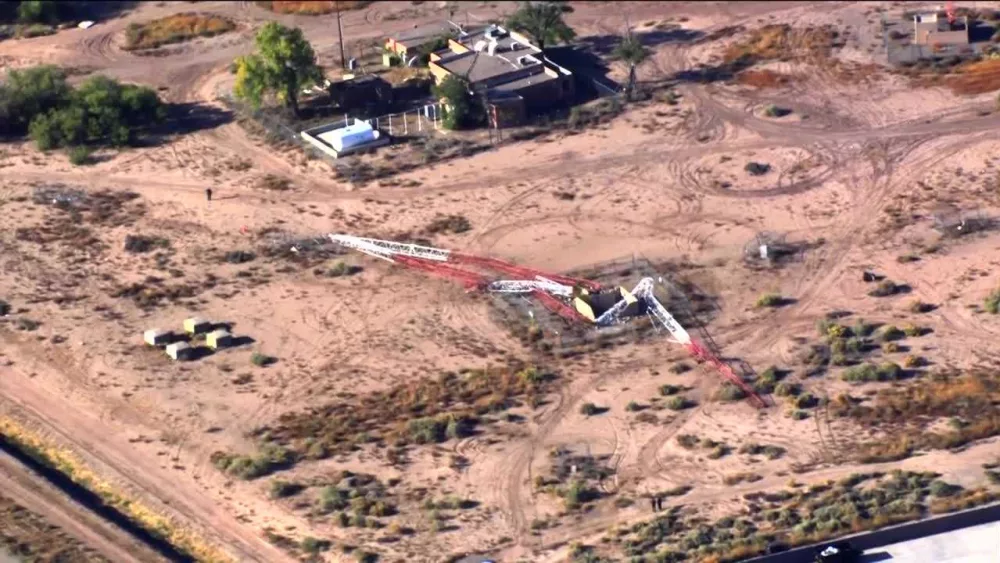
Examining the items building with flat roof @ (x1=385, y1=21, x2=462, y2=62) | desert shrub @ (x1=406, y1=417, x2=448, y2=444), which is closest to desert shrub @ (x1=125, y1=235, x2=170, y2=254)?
desert shrub @ (x1=406, y1=417, x2=448, y2=444)

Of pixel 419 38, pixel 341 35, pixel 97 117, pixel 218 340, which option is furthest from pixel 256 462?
pixel 341 35

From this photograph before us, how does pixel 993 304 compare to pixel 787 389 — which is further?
pixel 993 304

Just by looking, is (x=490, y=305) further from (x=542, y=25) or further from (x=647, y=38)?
(x=647, y=38)

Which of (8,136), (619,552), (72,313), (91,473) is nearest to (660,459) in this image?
(619,552)

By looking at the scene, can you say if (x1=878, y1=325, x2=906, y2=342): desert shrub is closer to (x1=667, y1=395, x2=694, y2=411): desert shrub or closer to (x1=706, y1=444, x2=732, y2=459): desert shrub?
(x1=667, y1=395, x2=694, y2=411): desert shrub

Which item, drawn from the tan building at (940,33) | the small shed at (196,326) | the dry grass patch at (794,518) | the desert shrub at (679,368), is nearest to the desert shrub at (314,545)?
the dry grass patch at (794,518)

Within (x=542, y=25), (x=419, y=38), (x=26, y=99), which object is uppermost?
(x=542, y=25)
